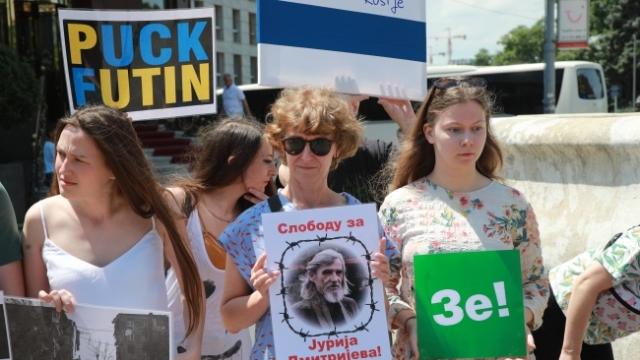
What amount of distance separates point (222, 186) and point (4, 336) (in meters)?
1.17

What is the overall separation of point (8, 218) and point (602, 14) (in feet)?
189

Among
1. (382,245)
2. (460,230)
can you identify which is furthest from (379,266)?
(460,230)

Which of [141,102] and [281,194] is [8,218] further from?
[141,102]

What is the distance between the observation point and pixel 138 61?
167 inches

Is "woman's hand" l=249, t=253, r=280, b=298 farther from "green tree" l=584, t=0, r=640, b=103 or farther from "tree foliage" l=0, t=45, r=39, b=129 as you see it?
"green tree" l=584, t=0, r=640, b=103

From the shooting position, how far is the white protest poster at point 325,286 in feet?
7.53

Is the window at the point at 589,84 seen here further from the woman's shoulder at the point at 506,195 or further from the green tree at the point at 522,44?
the green tree at the point at 522,44

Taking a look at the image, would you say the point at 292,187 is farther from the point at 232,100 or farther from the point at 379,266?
the point at 232,100

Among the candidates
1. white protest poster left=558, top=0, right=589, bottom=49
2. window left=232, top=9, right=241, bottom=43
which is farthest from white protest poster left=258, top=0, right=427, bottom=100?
window left=232, top=9, right=241, bottom=43

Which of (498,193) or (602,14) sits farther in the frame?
(602,14)

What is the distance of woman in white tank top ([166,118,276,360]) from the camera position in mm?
3092

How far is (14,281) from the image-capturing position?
2.39m

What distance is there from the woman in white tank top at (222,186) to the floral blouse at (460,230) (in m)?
0.70

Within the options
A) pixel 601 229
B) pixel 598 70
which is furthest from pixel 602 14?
pixel 601 229
